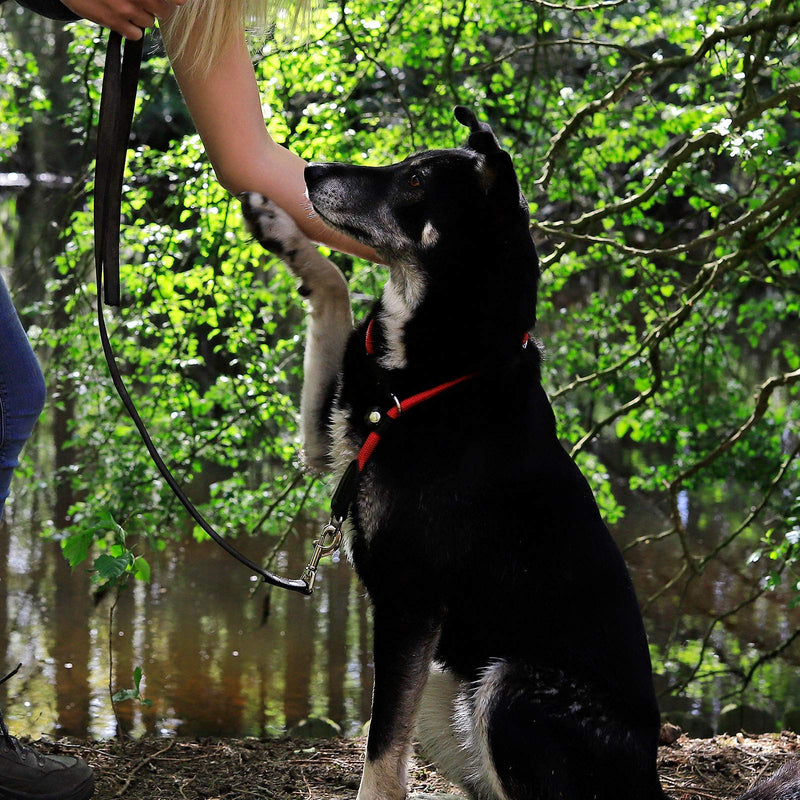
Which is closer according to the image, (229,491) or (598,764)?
(598,764)

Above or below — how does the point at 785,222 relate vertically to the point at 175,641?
above

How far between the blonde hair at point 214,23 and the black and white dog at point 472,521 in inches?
14.5

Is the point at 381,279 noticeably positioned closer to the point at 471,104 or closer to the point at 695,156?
the point at 471,104

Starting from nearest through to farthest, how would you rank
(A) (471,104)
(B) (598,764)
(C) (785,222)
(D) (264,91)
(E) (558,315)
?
(B) (598,764) → (C) (785,222) → (D) (264,91) → (A) (471,104) → (E) (558,315)

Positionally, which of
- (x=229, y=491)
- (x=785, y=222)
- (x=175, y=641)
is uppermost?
(x=785, y=222)

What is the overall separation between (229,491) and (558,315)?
241 cm

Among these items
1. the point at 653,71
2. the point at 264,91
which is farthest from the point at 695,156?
the point at 264,91

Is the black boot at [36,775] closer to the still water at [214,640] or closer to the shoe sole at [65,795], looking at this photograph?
the shoe sole at [65,795]

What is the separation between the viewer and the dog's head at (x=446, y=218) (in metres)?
2.70

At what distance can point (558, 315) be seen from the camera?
21.1 feet

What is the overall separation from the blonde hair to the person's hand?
0.06 metres

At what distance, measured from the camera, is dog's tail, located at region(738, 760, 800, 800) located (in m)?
2.54

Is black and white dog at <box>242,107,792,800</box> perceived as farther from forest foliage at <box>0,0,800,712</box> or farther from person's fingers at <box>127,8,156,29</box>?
forest foliage at <box>0,0,800,712</box>

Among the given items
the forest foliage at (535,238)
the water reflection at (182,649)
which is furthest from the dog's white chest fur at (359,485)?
the water reflection at (182,649)
